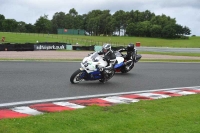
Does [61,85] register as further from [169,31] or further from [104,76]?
[169,31]

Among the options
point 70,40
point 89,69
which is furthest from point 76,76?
point 70,40

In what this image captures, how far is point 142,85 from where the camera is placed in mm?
11906

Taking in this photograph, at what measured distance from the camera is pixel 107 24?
136m

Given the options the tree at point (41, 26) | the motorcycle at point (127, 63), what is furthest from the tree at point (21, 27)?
the motorcycle at point (127, 63)

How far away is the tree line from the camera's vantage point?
4683 inches

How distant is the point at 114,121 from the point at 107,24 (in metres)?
132

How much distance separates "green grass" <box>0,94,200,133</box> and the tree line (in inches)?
4298

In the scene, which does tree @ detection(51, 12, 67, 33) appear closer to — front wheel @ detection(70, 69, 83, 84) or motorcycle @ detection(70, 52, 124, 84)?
motorcycle @ detection(70, 52, 124, 84)

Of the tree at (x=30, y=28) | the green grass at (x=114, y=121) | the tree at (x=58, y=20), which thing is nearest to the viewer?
the green grass at (x=114, y=121)

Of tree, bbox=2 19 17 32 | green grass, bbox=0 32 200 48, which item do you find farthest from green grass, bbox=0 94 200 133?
tree, bbox=2 19 17 32

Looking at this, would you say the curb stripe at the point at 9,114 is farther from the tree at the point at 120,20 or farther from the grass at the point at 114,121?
the tree at the point at 120,20

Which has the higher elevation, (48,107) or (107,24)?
(107,24)

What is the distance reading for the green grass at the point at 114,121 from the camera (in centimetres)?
525

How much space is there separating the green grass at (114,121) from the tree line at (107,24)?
109177 millimetres
